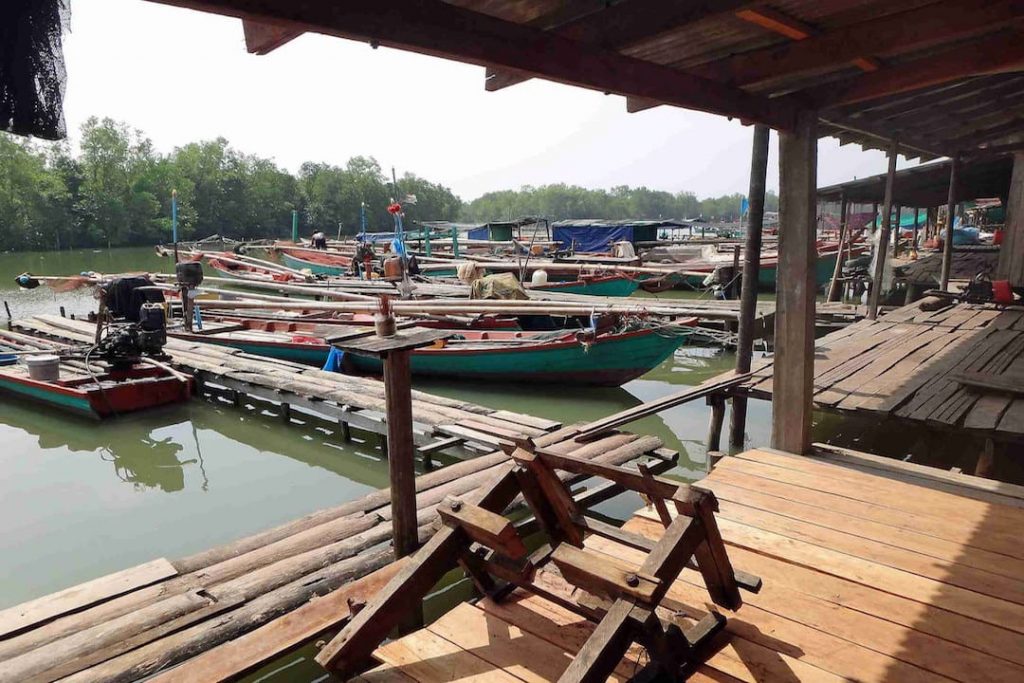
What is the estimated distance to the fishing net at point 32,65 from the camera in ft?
4.76

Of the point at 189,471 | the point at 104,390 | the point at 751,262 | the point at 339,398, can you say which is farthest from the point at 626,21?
the point at 104,390

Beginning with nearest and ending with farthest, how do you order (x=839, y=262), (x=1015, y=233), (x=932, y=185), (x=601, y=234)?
(x=1015, y=233), (x=932, y=185), (x=839, y=262), (x=601, y=234)

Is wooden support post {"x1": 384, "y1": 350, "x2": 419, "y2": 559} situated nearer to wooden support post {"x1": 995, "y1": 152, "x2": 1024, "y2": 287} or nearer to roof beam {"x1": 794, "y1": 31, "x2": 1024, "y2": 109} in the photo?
roof beam {"x1": 794, "y1": 31, "x2": 1024, "y2": 109}

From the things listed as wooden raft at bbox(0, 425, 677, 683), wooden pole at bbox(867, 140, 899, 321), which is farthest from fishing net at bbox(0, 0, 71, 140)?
wooden pole at bbox(867, 140, 899, 321)

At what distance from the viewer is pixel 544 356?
34.3ft

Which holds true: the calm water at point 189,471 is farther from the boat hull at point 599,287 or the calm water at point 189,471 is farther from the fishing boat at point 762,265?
the fishing boat at point 762,265

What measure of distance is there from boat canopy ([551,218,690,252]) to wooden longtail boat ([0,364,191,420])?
66.8ft

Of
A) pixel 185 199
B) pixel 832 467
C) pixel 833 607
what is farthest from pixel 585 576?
pixel 185 199

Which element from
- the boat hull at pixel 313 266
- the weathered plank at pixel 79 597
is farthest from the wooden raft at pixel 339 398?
the boat hull at pixel 313 266

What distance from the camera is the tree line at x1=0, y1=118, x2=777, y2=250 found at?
152 ft

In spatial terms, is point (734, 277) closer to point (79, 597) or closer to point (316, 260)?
point (79, 597)

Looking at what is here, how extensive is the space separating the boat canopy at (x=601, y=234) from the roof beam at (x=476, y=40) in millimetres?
24263

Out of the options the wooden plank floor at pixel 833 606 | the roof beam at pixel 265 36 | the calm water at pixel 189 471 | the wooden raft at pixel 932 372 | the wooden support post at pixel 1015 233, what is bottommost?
the calm water at pixel 189 471

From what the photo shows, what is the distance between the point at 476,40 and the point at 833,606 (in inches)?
111
